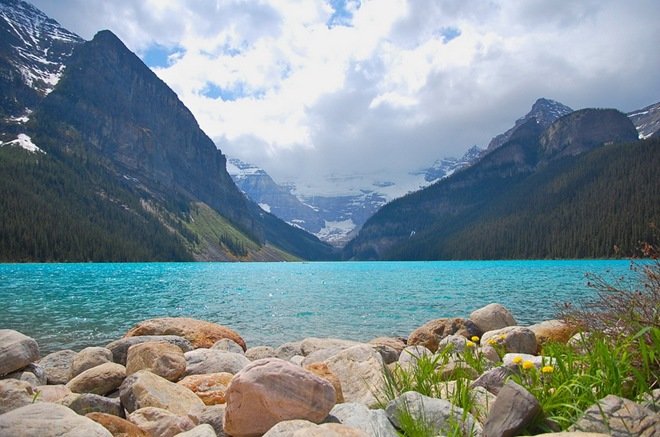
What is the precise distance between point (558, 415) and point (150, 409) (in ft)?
19.1

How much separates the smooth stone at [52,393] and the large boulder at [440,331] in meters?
11.0

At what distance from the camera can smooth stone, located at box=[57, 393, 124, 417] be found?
7.95 m

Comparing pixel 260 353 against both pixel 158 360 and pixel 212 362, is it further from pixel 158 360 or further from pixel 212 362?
pixel 158 360

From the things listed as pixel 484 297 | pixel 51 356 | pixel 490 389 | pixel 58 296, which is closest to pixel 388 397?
pixel 490 389

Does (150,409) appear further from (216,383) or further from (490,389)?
(490,389)

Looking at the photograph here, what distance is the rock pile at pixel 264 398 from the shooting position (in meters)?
4.74

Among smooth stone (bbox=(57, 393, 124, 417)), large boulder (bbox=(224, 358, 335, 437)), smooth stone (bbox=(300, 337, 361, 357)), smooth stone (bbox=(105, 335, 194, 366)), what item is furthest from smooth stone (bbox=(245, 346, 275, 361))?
large boulder (bbox=(224, 358, 335, 437))

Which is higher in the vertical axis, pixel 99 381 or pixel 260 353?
pixel 99 381

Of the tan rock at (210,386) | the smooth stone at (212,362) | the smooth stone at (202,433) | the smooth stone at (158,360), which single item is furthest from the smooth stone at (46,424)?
the smooth stone at (212,362)

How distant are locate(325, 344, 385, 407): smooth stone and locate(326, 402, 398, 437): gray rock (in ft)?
3.67

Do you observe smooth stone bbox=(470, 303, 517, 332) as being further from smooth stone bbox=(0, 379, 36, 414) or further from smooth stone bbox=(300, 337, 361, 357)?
smooth stone bbox=(0, 379, 36, 414)

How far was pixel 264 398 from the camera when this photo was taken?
604 cm

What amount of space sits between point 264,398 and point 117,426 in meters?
2.14

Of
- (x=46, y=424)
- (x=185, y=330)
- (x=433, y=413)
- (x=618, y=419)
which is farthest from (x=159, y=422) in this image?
(x=185, y=330)
